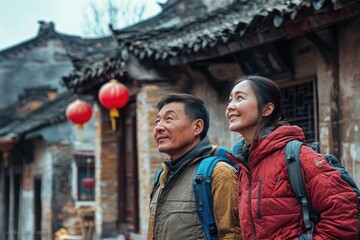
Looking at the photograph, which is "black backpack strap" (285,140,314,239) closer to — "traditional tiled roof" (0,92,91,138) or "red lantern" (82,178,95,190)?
"red lantern" (82,178,95,190)

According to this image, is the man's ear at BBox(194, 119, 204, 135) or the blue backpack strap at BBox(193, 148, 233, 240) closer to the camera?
the blue backpack strap at BBox(193, 148, 233, 240)

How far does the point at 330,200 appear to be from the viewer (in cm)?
214

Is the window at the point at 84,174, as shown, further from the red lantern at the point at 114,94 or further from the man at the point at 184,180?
the man at the point at 184,180

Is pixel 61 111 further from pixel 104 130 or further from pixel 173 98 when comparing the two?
pixel 173 98

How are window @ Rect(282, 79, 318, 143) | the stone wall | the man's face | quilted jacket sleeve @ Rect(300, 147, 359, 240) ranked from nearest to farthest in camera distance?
quilted jacket sleeve @ Rect(300, 147, 359, 240)
the man's face
the stone wall
window @ Rect(282, 79, 318, 143)

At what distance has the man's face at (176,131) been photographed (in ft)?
9.64

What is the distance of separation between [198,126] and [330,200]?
1.03m

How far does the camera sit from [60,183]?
12.8 meters

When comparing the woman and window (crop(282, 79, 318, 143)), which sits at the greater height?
window (crop(282, 79, 318, 143))

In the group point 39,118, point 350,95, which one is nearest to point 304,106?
point 350,95

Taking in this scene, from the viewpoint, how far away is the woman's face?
100 inches

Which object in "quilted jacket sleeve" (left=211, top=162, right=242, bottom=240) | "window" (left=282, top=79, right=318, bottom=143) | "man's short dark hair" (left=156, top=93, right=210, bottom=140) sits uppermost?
"window" (left=282, top=79, right=318, bottom=143)

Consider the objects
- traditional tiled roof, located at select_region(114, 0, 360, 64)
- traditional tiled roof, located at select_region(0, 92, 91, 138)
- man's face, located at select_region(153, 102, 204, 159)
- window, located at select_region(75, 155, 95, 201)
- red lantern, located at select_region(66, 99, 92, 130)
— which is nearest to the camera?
man's face, located at select_region(153, 102, 204, 159)

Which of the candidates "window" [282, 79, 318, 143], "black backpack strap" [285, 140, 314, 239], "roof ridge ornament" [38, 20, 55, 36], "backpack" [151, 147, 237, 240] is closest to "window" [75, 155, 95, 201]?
"roof ridge ornament" [38, 20, 55, 36]
